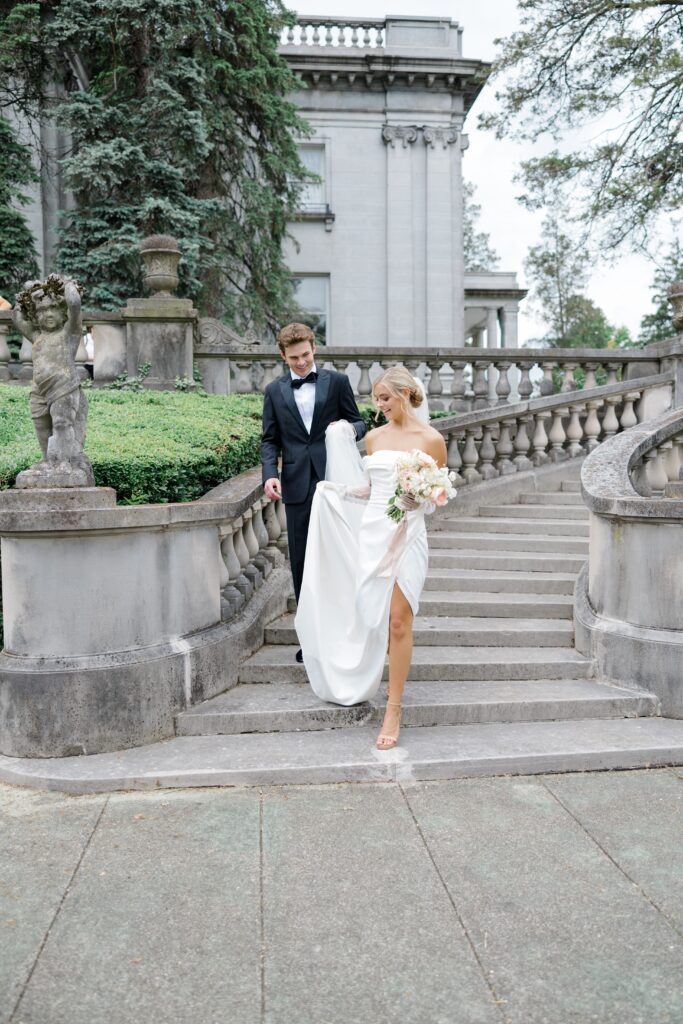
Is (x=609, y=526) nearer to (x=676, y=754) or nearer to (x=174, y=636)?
(x=676, y=754)

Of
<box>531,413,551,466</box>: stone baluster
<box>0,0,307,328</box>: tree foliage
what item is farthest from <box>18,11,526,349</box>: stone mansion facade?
<box>531,413,551,466</box>: stone baluster

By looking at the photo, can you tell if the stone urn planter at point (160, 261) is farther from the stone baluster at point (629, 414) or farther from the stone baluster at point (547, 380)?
the stone baluster at point (629, 414)

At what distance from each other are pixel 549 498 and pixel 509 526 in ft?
3.30

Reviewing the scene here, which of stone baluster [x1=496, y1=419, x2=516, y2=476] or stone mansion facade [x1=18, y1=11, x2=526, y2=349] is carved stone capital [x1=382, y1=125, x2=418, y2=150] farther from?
stone baluster [x1=496, y1=419, x2=516, y2=476]

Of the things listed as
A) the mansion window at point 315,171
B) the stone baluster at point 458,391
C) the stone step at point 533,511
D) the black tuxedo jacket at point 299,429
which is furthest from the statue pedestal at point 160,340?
the mansion window at point 315,171

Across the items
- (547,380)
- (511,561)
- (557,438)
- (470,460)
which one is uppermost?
(547,380)

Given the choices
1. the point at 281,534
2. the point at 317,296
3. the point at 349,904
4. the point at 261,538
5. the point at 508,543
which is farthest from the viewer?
the point at 317,296

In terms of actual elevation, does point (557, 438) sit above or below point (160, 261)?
below

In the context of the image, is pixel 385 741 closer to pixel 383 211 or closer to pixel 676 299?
pixel 676 299

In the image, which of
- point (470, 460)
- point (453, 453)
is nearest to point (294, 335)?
point (453, 453)

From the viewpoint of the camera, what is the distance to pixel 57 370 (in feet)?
16.3

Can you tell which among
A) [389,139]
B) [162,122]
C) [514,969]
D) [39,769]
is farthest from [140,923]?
[389,139]

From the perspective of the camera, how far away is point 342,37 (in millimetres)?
21656

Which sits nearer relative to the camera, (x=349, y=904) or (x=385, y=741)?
(x=349, y=904)
